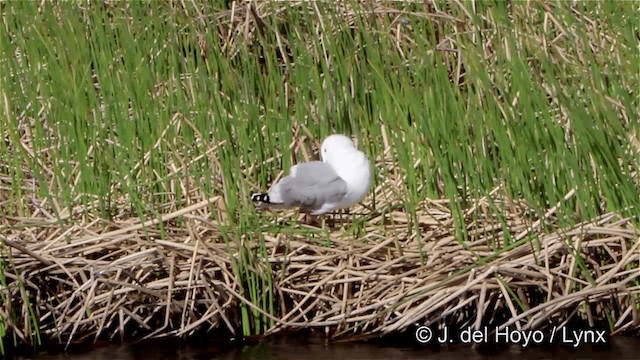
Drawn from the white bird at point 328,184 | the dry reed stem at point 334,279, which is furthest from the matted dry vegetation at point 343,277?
the white bird at point 328,184

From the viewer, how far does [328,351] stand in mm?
4270

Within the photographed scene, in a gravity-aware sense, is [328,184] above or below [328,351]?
above

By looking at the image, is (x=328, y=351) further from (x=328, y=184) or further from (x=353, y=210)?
(x=353, y=210)

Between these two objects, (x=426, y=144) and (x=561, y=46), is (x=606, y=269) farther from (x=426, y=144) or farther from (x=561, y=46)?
(x=561, y=46)

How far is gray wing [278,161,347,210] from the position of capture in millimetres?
4457

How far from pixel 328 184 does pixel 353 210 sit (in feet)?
1.62

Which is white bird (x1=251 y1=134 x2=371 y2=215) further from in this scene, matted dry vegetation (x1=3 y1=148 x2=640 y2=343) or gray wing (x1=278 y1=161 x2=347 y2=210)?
matted dry vegetation (x1=3 y1=148 x2=640 y2=343)

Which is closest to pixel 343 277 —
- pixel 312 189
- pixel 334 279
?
pixel 334 279

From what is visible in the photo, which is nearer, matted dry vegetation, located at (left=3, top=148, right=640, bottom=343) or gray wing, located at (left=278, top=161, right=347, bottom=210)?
matted dry vegetation, located at (left=3, top=148, right=640, bottom=343)

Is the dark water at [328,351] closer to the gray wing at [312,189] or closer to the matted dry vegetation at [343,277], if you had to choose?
the matted dry vegetation at [343,277]

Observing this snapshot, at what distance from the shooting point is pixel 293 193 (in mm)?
4465

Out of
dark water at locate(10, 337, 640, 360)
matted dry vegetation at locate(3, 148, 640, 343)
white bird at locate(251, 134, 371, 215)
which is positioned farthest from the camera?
white bird at locate(251, 134, 371, 215)

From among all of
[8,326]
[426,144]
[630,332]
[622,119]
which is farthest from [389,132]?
[8,326]

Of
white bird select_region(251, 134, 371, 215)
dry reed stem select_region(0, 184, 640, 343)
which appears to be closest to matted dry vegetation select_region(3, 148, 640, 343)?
dry reed stem select_region(0, 184, 640, 343)
